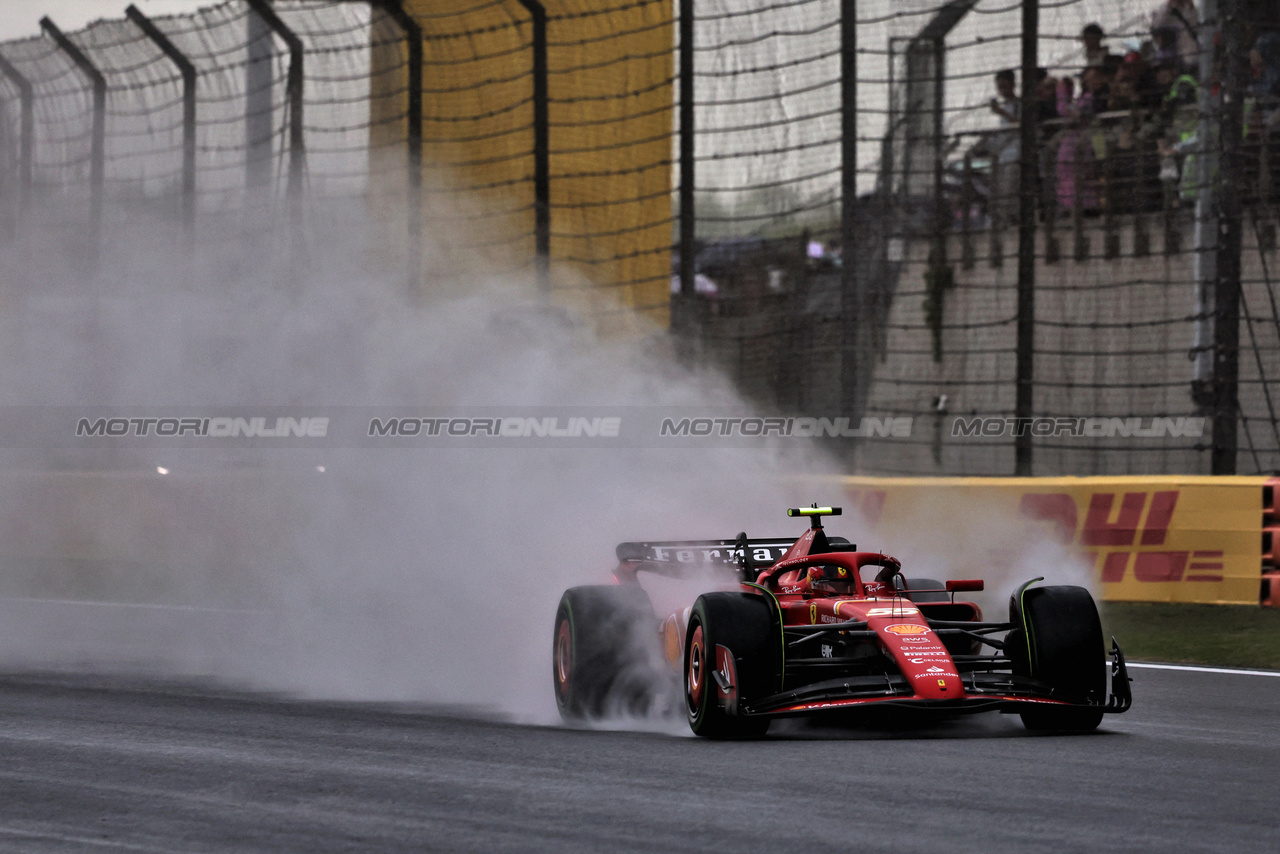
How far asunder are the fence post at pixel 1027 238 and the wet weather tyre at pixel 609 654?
516 centimetres

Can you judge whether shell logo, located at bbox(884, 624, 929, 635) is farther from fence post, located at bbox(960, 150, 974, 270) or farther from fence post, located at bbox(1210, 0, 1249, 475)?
fence post, located at bbox(960, 150, 974, 270)

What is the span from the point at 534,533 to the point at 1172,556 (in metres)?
4.07

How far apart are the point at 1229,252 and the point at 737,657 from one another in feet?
19.9

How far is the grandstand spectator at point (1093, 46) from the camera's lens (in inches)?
479

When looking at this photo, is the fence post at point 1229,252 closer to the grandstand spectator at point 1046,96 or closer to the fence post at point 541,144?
the grandstand spectator at point 1046,96

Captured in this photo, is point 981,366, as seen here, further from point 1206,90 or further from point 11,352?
point 11,352

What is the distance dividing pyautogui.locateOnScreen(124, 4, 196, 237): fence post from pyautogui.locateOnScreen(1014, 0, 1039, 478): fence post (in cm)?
720

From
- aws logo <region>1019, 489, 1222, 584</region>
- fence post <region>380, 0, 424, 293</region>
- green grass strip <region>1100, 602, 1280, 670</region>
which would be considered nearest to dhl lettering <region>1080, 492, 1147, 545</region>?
aws logo <region>1019, 489, 1222, 584</region>

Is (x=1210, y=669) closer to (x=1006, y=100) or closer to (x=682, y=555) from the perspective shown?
→ (x=682, y=555)

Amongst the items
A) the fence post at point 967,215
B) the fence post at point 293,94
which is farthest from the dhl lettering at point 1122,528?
the fence post at point 293,94

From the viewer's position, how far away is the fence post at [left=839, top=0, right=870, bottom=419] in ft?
40.9

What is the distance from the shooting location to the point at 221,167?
15477 millimetres

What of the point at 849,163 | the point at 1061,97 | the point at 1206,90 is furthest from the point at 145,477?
the point at 1206,90

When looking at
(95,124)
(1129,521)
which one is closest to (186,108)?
(95,124)
